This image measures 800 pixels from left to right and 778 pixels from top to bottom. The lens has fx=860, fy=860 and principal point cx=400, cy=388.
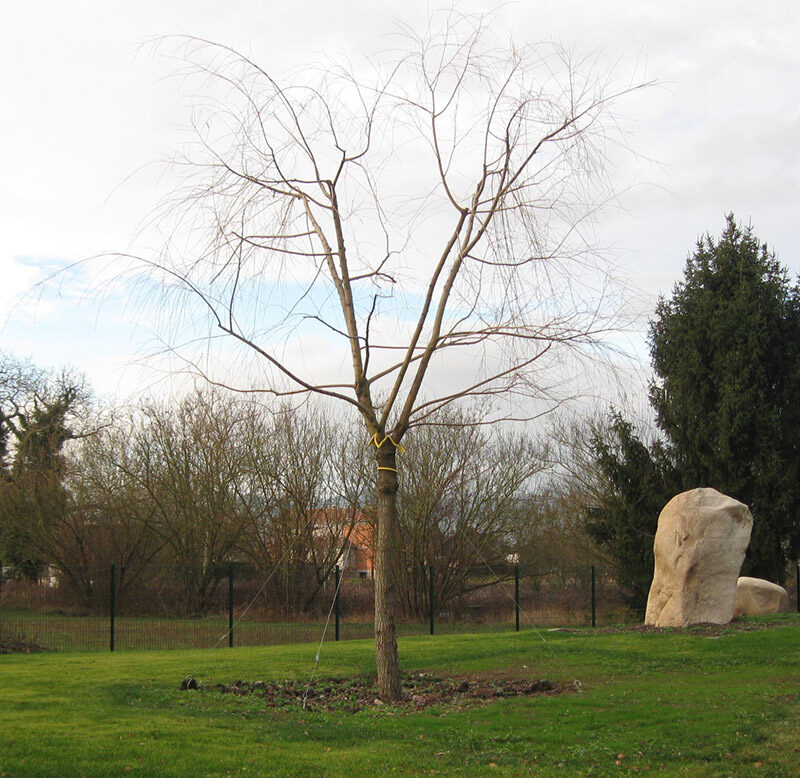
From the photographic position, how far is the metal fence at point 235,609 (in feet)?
50.3

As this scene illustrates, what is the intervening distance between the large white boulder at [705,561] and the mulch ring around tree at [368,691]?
6184mm

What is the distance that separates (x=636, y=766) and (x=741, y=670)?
5.03 m

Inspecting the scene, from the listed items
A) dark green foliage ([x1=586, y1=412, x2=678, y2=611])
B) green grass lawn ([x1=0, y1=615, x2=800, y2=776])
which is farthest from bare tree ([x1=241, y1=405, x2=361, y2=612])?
green grass lawn ([x1=0, y1=615, x2=800, y2=776])

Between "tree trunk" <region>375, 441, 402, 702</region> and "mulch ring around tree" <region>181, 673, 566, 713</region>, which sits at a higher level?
"tree trunk" <region>375, 441, 402, 702</region>

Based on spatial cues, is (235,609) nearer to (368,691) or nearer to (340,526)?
(340,526)

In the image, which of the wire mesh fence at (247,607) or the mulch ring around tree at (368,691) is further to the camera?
the wire mesh fence at (247,607)

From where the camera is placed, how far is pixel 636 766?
5.93 meters

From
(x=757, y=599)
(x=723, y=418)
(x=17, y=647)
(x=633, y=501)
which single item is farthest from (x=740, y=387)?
(x=17, y=647)

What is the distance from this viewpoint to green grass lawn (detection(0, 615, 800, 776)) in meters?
5.84

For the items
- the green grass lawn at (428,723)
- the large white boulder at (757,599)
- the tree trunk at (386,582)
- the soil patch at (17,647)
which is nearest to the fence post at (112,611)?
the soil patch at (17,647)

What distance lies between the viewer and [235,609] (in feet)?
62.6

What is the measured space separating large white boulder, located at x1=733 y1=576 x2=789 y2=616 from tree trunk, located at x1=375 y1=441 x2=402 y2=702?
33.7ft

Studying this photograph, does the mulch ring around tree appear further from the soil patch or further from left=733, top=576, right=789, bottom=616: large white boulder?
left=733, top=576, right=789, bottom=616: large white boulder

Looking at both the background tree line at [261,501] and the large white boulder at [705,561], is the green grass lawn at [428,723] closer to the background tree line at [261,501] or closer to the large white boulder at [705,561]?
the large white boulder at [705,561]
